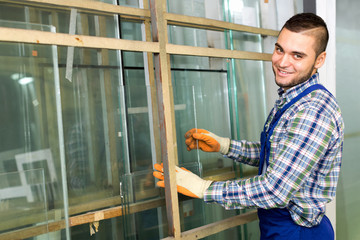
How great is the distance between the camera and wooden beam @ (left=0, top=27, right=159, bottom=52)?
36.1 inches

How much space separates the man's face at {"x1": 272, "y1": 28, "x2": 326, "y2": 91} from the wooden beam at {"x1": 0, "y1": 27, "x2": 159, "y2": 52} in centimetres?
45

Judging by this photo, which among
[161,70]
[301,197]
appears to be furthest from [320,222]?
[161,70]

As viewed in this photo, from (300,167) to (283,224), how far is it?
10.5 inches

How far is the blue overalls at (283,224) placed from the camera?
3.84 feet

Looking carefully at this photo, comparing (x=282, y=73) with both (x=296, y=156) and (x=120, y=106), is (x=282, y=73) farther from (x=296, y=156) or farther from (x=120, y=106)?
(x=120, y=106)

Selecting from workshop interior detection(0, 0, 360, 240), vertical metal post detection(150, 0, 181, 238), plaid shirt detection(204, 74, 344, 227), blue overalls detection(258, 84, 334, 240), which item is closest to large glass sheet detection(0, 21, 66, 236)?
workshop interior detection(0, 0, 360, 240)

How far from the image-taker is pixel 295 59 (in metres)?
1.18

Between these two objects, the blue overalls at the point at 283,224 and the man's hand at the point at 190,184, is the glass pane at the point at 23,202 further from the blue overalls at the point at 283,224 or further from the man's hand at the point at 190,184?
the blue overalls at the point at 283,224

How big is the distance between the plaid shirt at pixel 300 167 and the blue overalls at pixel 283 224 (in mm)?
24

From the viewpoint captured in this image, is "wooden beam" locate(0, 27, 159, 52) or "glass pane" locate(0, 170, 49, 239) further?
"glass pane" locate(0, 170, 49, 239)

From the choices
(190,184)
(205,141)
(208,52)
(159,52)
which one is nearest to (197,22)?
(208,52)

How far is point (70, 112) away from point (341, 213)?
1760 millimetres

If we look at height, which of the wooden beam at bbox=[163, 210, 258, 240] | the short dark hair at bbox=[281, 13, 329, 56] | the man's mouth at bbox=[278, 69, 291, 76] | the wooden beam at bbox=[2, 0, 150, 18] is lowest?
the wooden beam at bbox=[163, 210, 258, 240]

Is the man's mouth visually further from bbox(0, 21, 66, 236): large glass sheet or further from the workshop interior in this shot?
bbox(0, 21, 66, 236): large glass sheet
